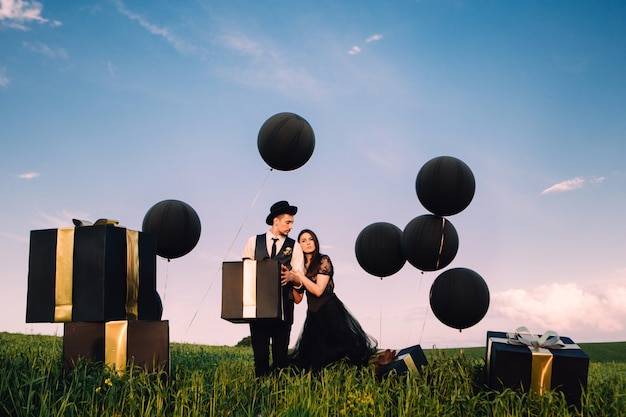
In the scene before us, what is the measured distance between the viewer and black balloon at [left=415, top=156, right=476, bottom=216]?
28.5 ft

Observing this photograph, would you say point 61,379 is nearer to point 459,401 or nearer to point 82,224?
point 82,224

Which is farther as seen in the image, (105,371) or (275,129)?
(275,129)

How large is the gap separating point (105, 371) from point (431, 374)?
3.35 m

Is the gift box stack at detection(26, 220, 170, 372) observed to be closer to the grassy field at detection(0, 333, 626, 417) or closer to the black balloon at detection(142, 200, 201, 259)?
the grassy field at detection(0, 333, 626, 417)

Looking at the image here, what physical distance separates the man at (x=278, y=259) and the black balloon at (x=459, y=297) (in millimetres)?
3211

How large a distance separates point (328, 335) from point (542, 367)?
2.19m

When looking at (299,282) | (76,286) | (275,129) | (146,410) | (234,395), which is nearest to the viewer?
(146,410)

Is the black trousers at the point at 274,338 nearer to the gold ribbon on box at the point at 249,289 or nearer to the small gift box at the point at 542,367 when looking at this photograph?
the gold ribbon on box at the point at 249,289

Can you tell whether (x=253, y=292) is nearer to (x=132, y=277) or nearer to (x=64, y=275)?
(x=132, y=277)

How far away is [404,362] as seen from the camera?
21.8 ft

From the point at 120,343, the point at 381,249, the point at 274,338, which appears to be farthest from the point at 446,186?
the point at 120,343

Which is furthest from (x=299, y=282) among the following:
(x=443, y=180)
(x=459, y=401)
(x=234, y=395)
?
(x=443, y=180)

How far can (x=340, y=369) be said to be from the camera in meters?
6.33

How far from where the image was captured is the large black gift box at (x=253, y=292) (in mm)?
6227
